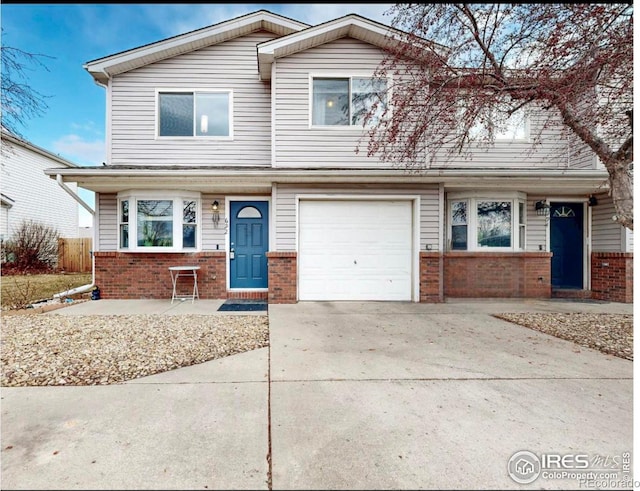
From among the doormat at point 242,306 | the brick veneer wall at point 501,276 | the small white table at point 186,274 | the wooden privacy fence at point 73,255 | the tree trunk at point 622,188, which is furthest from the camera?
the wooden privacy fence at point 73,255

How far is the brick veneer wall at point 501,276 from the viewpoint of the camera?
788 cm

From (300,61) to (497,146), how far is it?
5336mm

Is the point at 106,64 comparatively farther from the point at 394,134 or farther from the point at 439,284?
the point at 439,284

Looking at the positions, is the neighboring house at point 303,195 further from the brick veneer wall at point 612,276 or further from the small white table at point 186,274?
the small white table at point 186,274

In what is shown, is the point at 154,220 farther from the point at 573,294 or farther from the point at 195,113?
the point at 573,294

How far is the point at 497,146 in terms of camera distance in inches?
318

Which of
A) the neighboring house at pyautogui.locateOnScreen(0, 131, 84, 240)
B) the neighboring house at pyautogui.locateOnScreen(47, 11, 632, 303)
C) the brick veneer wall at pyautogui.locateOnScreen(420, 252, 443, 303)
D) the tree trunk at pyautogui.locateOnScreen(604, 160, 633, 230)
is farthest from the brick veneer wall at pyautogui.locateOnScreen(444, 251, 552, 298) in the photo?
the neighboring house at pyautogui.locateOnScreen(0, 131, 84, 240)

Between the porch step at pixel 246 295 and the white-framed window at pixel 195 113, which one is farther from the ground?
the white-framed window at pixel 195 113

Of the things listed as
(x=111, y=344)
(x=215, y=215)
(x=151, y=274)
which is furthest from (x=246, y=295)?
(x=111, y=344)

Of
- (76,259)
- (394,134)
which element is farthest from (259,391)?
(76,259)

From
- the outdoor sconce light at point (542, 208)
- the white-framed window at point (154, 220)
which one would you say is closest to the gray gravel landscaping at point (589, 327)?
the outdoor sconce light at point (542, 208)

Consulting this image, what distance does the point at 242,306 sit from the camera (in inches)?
273

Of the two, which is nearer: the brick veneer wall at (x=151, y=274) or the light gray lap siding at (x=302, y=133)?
the light gray lap siding at (x=302, y=133)

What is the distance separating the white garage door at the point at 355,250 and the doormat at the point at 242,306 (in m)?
1.05
